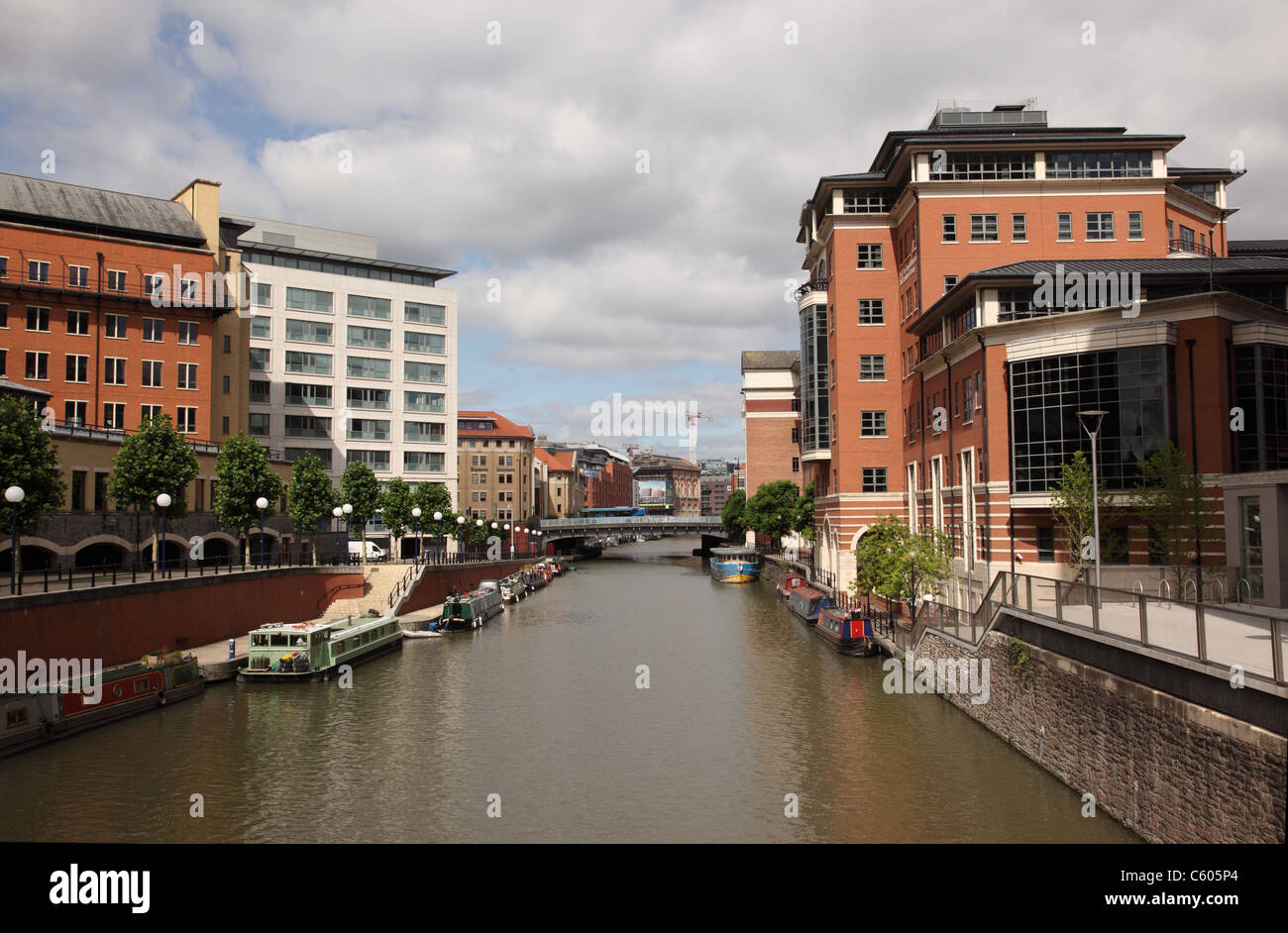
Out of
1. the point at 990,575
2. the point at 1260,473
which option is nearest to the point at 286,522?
the point at 990,575

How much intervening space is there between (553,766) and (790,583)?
4595cm

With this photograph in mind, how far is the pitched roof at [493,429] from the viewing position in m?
134

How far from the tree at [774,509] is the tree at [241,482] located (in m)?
56.2

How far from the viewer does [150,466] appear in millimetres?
39562

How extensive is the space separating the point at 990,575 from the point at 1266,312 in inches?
576

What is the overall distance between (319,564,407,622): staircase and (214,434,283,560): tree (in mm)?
6055

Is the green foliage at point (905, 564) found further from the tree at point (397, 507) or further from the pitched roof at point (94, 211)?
the pitched roof at point (94, 211)

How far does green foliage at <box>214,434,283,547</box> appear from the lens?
4766 centimetres

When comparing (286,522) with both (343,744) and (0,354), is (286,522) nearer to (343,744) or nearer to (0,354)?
(0,354)

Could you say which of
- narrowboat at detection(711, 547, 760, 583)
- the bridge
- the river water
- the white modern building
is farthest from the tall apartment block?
the bridge

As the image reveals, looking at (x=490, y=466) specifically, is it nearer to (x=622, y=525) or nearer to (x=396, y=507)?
(x=622, y=525)

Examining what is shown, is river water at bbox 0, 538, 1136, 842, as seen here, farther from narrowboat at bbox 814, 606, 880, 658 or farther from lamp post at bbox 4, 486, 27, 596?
lamp post at bbox 4, 486, 27, 596
